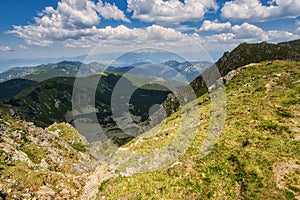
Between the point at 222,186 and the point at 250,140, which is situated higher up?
the point at 250,140

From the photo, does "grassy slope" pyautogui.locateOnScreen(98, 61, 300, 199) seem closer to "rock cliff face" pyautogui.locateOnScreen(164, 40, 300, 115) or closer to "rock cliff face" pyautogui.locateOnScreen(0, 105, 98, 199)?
"rock cliff face" pyautogui.locateOnScreen(0, 105, 98, 199)

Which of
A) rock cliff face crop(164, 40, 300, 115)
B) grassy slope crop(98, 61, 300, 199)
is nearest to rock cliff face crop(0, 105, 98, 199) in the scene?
grassy slope crop(98, 61, 300, 199)

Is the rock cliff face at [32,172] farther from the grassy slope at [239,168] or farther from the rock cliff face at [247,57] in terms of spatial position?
the rock cliff face at [247,57]

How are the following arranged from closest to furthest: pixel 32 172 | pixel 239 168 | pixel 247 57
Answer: pixel 239 168 → pixel 32 172 → pixel 247 57

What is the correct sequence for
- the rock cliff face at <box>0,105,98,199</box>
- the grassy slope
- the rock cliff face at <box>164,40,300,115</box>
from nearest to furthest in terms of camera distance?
the grassy slope
the rock cliff face at <box>0,105,98,199</box>
the rock cliff face at <box>164,40,300,115</box>

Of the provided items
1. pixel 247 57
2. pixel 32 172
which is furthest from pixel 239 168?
pixel 247 57

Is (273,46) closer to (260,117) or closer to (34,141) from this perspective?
(260,117)

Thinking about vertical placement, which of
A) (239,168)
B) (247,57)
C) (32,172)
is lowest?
(32,172)

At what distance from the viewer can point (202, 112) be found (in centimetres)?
4166

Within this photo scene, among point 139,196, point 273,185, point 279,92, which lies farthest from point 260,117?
point 139,196

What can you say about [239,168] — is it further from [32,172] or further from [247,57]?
[247,57]

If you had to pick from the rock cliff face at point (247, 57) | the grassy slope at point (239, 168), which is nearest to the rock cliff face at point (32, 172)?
the grassy slope at point (239, 168)

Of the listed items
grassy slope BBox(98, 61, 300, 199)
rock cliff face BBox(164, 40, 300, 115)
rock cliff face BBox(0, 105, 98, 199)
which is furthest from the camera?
rock cliff face BBox(164, 40, 300, 115)

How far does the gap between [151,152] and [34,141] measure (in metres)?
29.3
